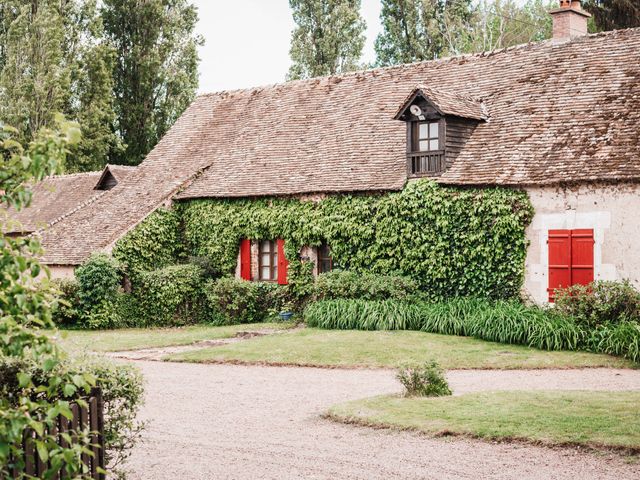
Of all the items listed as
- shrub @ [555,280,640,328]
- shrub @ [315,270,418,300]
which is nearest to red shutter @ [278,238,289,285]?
shrub @ [315,270,418,300]

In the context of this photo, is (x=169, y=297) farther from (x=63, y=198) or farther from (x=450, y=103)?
(x=63, y=198)

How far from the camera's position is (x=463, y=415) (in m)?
10.7

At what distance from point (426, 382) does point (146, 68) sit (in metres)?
32.9

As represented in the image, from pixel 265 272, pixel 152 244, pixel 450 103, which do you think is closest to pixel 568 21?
pixel 450 103

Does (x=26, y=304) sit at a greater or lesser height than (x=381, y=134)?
lesser

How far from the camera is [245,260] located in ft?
85.4

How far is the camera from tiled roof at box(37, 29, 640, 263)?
2061cm

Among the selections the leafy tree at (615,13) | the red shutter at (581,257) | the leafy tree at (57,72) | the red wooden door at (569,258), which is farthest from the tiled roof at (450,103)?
the leafy tree at (57,72)

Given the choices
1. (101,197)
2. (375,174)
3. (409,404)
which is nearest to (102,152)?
(101,197)

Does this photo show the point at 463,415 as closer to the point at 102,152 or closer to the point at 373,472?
the point at 373,472

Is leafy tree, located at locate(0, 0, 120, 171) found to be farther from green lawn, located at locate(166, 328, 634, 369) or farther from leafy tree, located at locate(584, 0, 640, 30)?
green lawn, located at locate(166, 328, 634, 369)

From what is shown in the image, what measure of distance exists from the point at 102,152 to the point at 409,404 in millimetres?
32081

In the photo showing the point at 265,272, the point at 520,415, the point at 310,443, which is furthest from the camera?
the point at 265,272

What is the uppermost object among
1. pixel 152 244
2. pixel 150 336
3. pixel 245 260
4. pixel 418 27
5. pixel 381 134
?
pixel 418 27
